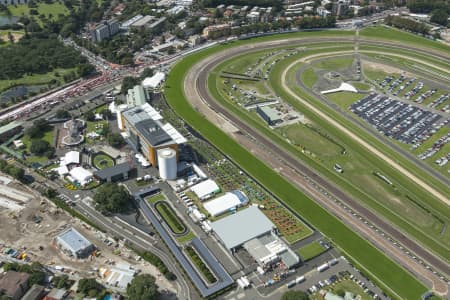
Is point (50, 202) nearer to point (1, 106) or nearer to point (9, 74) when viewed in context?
point (1, 106)

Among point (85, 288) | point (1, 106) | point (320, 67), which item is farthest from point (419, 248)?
point (1, 106)

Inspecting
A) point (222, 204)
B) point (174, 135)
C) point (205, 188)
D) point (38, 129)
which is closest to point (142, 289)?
point (222, 204)

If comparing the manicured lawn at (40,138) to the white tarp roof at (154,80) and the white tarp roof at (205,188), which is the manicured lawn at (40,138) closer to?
the white tarp roof at (154,80)

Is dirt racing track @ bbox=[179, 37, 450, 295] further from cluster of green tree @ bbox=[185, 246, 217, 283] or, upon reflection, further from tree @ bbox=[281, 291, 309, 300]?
cluster of green tree @ bbox=[185, 246, 217, 283]

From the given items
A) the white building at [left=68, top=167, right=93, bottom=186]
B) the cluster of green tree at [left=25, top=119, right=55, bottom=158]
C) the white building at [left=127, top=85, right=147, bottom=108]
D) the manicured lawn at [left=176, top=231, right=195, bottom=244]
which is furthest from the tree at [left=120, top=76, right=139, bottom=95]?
the manicured lawn at [left=176, top=231, right=195, bottom=244]

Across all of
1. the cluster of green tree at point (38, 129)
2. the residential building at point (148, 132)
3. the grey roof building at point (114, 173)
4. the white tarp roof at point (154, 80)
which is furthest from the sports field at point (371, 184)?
the cluster of green tree at point (38, 129)

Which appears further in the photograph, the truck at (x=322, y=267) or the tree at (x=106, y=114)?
the tree at (x=106, y=114)
